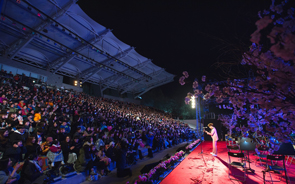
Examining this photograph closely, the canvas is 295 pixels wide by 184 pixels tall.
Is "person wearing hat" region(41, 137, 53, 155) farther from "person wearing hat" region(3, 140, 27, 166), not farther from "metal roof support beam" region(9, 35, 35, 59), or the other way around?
"metal roof support beam" region(9, 35, 35, 59)

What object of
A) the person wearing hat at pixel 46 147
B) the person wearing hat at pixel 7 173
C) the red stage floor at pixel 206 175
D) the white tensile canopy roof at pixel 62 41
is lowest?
the red stage floor at pixel 206 175

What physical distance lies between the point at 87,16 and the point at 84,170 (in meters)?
15.8

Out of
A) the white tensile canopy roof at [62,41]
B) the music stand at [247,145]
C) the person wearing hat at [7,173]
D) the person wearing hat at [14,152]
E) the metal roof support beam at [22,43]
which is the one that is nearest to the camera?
the person wearing hat at [7,173]

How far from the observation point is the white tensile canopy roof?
1377 cm

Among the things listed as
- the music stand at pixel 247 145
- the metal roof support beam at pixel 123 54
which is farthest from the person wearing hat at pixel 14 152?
the metal roof support beam at pixel 123 54

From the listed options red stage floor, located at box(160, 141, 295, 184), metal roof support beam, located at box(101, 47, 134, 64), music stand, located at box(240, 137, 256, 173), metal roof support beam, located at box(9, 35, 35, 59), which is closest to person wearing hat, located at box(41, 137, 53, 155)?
red stage floor, located at box(160, 141, 295, 184)

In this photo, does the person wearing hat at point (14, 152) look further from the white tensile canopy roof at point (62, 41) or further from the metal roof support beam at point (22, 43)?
the metal roof support beam at point (22, 43)

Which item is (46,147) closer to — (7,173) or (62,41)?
(7,173)

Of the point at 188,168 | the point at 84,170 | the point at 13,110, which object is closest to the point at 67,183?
the point at 84,170

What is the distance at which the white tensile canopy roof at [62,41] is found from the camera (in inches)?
542

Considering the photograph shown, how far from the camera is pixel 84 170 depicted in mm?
6348

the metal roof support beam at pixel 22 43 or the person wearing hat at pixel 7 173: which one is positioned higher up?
the metal roof support beam at pixel 22 43

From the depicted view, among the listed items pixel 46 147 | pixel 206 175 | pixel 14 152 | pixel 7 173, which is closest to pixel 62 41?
pixel 46 147

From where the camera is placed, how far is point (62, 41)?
60.4 feet
